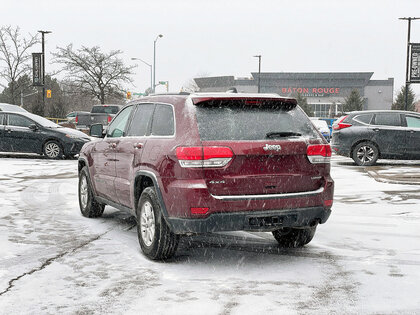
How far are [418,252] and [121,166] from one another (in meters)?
3.47

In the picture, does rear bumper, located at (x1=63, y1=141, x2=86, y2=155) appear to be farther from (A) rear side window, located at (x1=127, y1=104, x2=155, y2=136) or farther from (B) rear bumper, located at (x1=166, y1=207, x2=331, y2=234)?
(B) rear bumper, located at (x1=166, y1=207, x2=331, y2=234)

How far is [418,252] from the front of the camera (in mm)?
5961

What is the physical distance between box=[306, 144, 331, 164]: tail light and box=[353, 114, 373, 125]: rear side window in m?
10.9

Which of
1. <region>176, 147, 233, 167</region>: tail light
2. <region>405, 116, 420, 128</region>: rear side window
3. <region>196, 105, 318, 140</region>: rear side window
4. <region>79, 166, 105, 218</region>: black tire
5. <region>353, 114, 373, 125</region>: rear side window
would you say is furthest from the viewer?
<region>353, 114, 373, 125</region>: rear side window

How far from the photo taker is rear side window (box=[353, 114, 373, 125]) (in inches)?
627

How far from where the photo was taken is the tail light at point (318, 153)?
5402 millimetres

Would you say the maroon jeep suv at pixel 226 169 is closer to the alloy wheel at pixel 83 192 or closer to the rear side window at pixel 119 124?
the rear side window at pixel 119 124

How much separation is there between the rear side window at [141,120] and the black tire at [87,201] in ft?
5.50

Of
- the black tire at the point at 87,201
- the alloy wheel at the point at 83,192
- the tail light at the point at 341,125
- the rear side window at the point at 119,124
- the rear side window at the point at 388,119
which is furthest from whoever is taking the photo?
the tail light at the point at 341,125

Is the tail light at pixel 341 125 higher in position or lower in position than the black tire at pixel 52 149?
higher

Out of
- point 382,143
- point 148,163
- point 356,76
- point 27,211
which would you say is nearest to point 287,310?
point 148,163

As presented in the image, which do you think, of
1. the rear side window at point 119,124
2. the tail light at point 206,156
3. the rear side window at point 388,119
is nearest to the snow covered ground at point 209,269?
the tail light at point 206,156

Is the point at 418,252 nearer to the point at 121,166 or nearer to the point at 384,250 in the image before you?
the point at 384,250

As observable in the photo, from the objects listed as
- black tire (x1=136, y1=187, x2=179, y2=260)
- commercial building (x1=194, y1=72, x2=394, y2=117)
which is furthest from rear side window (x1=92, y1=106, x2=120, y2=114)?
commercial building (x1=194, y1=72, x2=394, y2=117)
